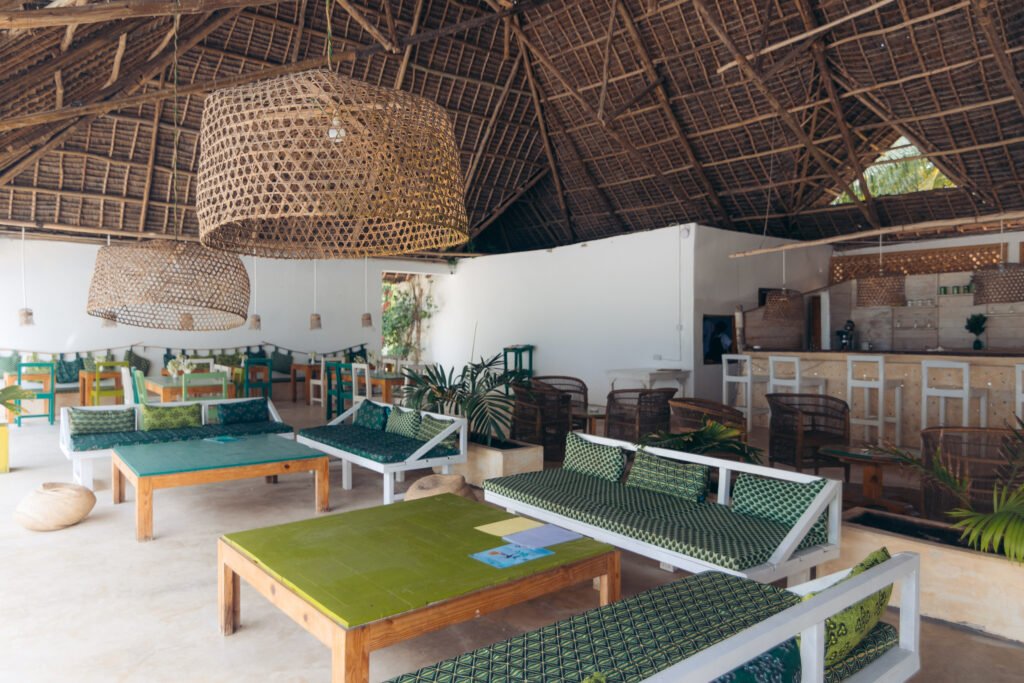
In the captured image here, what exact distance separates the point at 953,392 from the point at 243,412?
7.56 meters

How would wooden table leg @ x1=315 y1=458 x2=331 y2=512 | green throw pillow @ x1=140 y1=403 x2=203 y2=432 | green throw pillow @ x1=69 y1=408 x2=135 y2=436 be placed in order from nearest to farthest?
wooden table leg @ x1=315 y1=458 x2=331 y2=512
green throw pillow @ x1=69 y1=408 x2=135 y2=436
green throw pillow @ x1=140 y1=403 x2=203 y2=432

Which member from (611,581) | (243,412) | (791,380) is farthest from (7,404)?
(791,380)

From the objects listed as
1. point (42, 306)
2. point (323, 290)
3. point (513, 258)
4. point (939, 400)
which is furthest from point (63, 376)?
point (939, 400)

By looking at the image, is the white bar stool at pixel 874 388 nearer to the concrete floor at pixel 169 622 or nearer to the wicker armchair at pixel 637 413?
the wicker armchair at pixel 637 413

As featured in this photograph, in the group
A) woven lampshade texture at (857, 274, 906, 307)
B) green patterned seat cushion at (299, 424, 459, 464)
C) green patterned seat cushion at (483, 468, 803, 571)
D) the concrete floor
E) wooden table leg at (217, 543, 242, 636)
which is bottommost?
the concrete floor

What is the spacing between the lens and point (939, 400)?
25.6 ft

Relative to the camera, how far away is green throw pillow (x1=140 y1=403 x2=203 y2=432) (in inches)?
253

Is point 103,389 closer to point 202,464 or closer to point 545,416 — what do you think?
point 202,464

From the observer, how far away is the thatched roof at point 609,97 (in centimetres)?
733

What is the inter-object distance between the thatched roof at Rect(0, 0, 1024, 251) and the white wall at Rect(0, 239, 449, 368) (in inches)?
22.8

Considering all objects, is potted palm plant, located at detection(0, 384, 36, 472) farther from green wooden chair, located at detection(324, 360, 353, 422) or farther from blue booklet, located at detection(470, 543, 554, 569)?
blue booklet, located at detection(470, 543, 554, 569)

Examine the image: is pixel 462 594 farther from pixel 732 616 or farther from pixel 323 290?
pixel 323 290

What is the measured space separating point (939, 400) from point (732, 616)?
22.4 feet

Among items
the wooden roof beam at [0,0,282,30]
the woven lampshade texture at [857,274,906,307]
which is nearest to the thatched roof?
the wooden roof beam at [0,0,282,30]
